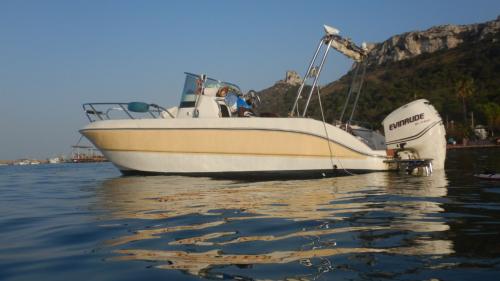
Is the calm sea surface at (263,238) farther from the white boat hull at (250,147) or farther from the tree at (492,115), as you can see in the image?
the tree at (492,115)

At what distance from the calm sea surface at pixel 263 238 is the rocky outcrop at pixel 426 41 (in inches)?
4930

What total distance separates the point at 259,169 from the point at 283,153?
2.45 feet

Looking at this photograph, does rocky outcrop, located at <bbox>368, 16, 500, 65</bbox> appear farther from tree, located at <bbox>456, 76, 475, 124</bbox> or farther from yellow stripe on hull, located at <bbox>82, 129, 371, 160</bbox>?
yellow stripe on hull, located at <bbox>82, 129, 371, 160</bbox>

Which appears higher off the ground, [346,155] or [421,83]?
[421,83]

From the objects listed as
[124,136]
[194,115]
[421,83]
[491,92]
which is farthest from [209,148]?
[421,83]

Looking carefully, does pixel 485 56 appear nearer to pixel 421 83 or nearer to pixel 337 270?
pixel 421 83

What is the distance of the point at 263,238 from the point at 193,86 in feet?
33.7

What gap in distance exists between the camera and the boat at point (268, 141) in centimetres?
1182

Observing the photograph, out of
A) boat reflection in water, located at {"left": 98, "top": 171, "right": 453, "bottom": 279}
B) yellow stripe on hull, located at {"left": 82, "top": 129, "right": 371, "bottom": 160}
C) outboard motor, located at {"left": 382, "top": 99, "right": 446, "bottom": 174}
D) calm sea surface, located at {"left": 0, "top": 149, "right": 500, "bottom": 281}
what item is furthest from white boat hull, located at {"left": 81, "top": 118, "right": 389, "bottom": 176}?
calm sea surface, located at {"left": 0, "top": 149, "right": 500, "bottom": 281}

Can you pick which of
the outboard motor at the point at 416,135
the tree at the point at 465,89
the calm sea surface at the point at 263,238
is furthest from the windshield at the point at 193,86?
the tree at the point at 465,89

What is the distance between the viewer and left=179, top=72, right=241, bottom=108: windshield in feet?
44.9

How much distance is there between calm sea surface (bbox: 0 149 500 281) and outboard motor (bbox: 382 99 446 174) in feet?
15.5

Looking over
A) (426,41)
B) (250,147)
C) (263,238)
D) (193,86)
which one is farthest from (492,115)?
(426,41)

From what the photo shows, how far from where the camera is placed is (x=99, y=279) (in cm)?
293
